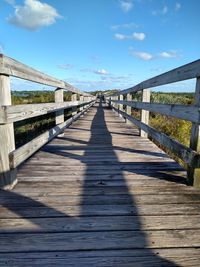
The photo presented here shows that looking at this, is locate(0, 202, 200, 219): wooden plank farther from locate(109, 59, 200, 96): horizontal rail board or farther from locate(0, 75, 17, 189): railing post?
locate(109, 59, 200, 96): horizontal rail board

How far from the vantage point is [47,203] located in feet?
5.72

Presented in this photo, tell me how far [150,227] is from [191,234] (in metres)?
0.25

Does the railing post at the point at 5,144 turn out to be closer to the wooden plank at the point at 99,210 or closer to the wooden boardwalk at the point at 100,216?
the wooden boardwalk at the point at 100,216

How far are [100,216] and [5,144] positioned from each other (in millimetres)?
1057

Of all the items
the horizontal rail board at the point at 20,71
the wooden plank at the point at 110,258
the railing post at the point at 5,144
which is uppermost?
the horizontal rail board at the point at 20,71

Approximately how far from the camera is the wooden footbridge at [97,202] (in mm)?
1203

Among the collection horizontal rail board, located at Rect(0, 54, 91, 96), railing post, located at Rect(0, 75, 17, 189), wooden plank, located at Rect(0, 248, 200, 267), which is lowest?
wooden plank, located at Rect(0, 248, 200, 267)

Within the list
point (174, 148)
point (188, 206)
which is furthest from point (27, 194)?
point (174, 148)

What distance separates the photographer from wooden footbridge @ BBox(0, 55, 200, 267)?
120 cm

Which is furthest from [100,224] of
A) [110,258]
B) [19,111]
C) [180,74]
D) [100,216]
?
[180,74]

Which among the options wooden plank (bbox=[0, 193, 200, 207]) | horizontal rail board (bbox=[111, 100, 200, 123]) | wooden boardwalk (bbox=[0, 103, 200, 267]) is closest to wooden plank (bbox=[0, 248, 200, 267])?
wooden boardwalk (bbox=[0, 103, 200, 267])

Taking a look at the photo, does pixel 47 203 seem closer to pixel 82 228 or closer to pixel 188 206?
pixel 82 228

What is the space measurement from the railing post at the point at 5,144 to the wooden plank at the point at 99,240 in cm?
72

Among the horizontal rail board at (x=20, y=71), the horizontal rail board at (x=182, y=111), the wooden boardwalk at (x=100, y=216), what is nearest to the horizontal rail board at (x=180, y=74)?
the horizontal rail board at (x=182, y=111)
